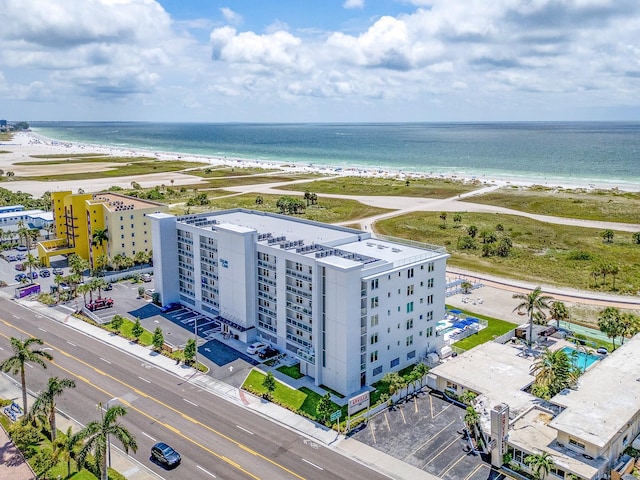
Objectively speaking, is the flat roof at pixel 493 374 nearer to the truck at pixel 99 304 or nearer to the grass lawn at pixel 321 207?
the truck at pixel 99 304

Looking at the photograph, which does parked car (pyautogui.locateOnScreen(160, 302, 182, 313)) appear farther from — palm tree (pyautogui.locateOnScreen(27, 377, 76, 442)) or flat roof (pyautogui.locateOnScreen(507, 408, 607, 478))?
flat roof (pyautogui.locateOnScreen(507, 408, 607, 478))

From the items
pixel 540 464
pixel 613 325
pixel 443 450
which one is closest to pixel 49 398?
pixel 443 450

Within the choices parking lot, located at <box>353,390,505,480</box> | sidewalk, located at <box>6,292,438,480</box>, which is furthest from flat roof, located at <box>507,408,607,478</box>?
sidewalk, located at <box>6,292,438,480</box>

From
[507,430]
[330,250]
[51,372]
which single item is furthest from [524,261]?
[51,372]

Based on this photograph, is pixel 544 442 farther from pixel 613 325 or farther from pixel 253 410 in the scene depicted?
pixel 253 410

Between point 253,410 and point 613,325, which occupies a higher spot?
point 613,325

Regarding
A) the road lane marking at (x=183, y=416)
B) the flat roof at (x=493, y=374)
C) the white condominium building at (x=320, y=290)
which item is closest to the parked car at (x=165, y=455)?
the road lane marking at (x=183, y=416)
